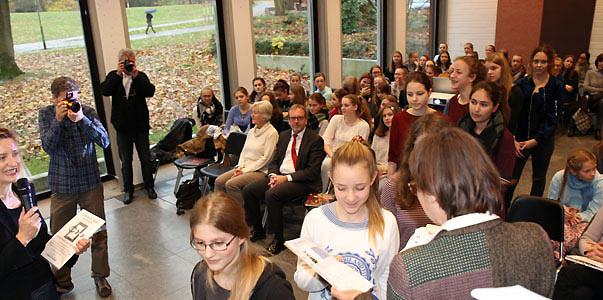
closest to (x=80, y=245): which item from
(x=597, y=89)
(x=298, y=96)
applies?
(x=298, y=96)

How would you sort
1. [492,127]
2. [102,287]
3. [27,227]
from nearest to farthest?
[27,227] < [492,127] < [102,287]

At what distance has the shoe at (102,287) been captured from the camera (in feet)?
11.7

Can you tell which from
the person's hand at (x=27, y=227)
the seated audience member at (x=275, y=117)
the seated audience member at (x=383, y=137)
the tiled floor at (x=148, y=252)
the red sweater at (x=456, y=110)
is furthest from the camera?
the seated audience member at (x=275, y=117)

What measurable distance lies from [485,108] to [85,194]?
9.66ft

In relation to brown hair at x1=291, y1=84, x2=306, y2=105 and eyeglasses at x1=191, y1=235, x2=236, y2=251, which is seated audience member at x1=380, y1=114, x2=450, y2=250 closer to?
eyeglasses at x1=191, y1=235, x2=236, y2=251

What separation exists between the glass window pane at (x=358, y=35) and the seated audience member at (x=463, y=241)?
7.76 meters

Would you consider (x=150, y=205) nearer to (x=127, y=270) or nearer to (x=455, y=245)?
(x=127, y=270)

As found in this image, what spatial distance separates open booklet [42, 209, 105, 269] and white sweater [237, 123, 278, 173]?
218 centimetres

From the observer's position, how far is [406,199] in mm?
2213

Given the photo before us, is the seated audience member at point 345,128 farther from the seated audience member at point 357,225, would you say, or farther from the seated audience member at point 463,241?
the seated audience member at point 463,241

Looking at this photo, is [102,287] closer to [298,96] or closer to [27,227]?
[27,227]

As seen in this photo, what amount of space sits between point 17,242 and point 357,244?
1.52 metres

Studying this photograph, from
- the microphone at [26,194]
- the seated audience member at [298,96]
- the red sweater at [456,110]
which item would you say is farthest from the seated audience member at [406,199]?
the seated audience member at [298,96]

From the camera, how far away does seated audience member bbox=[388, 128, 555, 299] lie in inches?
45.1
